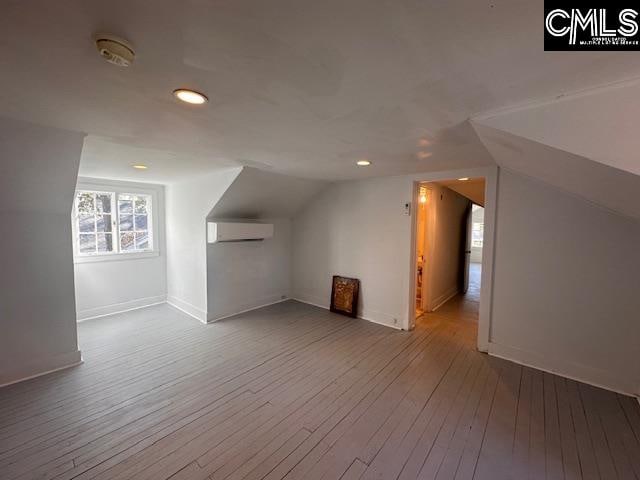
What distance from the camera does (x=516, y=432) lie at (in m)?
1.94

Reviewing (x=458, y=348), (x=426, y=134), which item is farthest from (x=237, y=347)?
(x=426, y=134)

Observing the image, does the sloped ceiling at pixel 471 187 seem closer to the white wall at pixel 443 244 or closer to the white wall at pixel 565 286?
the white wall at pixel 443 244

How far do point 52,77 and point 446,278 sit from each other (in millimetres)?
5521

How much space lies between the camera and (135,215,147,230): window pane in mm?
4574

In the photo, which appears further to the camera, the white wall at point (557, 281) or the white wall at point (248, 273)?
the white wall at point (248, 273)

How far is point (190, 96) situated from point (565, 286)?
3504mm

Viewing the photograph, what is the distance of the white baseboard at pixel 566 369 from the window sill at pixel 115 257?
5248 mm

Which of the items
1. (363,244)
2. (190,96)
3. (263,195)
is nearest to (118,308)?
(263,195)

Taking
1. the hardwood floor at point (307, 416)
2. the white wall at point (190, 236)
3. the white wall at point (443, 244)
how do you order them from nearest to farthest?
1. the hardwood floor at point (307, 416)
2. the white wall at point (190, 236)
3. the white wall at point (443, 244)

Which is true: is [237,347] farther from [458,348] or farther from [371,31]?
[371,31]

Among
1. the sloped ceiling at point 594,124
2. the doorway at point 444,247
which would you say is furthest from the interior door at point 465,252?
the sloped ceiling at point 594,124

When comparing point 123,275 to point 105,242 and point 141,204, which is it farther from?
point 141,204

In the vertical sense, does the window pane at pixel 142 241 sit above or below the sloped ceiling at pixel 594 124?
below

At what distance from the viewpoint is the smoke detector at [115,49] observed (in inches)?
37.1
